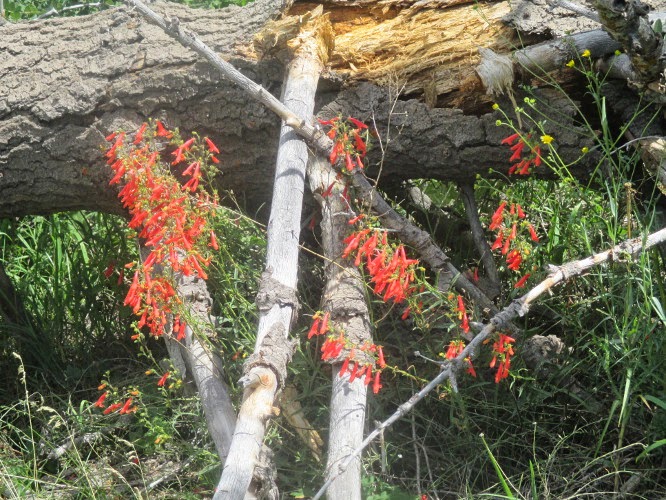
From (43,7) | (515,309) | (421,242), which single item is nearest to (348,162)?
(421,242)

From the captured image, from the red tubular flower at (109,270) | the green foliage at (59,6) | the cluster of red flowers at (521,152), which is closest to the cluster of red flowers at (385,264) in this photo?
the cluster of red flowers at (521,152)

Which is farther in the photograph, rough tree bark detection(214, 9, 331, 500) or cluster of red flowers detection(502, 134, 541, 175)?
cluster of red flowers detection(502, 134, 541, 175)

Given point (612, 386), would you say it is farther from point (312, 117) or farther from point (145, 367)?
point (145, 367)

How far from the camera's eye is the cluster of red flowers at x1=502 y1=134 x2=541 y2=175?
3133 mm

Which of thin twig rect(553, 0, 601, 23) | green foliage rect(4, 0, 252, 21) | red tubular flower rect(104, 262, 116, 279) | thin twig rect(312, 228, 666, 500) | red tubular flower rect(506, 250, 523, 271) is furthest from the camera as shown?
green foliage rect(4, 0, 252, 21)

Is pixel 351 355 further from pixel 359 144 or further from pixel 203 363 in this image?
pixel 359 144

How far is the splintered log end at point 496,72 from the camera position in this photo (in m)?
3.29

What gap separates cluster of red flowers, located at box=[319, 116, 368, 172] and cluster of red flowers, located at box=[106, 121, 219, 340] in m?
0.48

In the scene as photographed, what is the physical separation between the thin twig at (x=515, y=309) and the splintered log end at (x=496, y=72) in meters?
0.80

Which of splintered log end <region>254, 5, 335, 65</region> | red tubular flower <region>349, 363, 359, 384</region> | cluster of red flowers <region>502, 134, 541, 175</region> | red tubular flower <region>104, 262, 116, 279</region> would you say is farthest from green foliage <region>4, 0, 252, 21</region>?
red tubular flower <region>349, 363, 359, 384</region>

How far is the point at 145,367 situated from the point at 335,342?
1.46 metres

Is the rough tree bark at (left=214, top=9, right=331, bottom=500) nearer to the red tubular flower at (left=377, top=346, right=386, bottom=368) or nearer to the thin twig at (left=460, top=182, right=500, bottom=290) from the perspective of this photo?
the red tubular flower at (left=377, top=346, right=386, bottom=368)

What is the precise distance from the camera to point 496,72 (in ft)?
10.8

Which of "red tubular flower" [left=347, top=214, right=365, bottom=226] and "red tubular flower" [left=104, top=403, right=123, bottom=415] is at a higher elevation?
"red tubular flower" [left=347, top=214, right=365, bottom=226]
